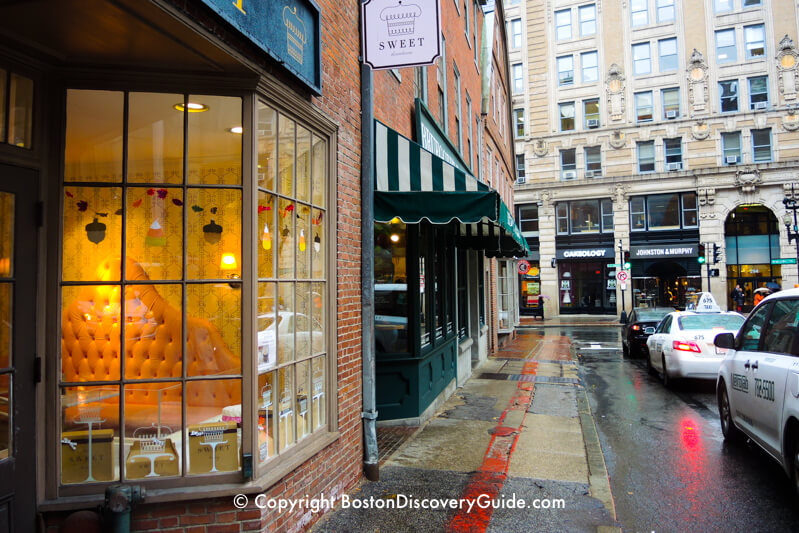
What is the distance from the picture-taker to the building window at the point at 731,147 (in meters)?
33.0

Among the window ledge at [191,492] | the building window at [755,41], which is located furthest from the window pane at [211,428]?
→ the building window at [755,41]

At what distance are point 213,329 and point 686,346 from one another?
927cm

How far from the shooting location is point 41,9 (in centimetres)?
286

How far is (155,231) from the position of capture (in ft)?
12.3

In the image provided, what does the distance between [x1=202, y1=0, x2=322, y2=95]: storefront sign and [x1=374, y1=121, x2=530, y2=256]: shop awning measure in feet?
5.65

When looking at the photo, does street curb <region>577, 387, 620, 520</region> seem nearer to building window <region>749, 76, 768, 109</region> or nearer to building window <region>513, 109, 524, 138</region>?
building window <region>513, 109, 524, 138</region>

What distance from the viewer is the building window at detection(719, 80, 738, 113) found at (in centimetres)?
3347

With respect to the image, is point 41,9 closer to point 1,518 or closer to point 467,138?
point 1,518

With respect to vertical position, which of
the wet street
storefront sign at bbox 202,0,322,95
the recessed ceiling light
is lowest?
the wet street

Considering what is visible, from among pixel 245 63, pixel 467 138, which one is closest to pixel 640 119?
pixel 467 138

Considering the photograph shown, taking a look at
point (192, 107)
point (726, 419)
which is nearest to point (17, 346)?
point (192, 107)

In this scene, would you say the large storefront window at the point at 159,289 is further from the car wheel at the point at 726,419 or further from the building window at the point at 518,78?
the building window at the point at 518,78

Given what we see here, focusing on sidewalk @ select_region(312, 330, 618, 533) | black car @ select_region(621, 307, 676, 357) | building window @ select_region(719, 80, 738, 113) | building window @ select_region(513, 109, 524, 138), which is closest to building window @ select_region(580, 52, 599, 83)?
building window @ select_region(513, 109, 524, 138)

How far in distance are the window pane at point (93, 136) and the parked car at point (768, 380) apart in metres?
5.46
